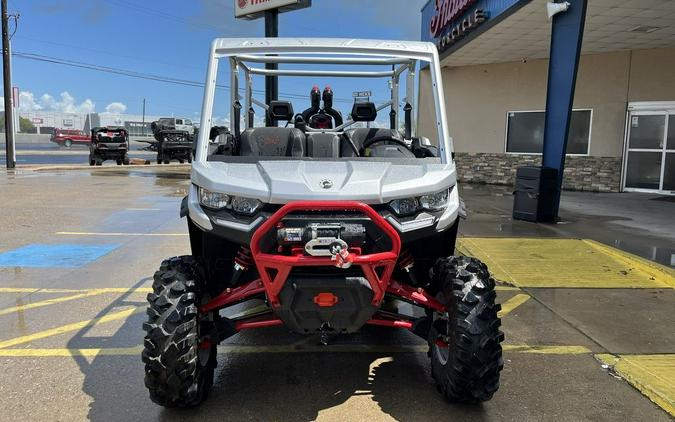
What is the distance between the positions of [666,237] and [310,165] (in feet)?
25.7

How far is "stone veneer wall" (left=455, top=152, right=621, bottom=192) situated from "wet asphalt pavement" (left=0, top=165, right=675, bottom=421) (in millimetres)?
9206

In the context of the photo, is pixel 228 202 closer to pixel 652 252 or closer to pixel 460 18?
pixel 652 252

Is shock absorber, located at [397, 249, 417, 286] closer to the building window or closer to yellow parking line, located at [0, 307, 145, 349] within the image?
yellow parking line, located at [0, 307, 145, 349]

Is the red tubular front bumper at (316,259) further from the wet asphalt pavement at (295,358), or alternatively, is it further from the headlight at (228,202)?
the wet asphalt pavement at (295,358)

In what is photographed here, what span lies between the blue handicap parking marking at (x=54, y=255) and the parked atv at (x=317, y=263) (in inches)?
157

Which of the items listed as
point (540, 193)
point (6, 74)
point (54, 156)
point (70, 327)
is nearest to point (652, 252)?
point (540, 193)

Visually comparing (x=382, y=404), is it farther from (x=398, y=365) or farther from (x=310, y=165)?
(x=310, y=165)

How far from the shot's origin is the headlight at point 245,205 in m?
3.00

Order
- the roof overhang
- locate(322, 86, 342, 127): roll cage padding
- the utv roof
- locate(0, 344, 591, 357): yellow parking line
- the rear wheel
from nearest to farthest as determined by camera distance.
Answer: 1. the rear wheel
2. the utv roof
3. locate(0, 344, 591, 357): yellow parking line
4. locate(322, 86, 342, 127): roll cage padding
5. the roof overhang

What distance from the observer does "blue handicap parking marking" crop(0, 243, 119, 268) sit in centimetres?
684

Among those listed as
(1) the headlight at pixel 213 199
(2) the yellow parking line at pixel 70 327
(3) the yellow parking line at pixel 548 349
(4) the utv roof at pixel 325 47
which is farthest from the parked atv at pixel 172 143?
(1) the headlight at pixel 213 199

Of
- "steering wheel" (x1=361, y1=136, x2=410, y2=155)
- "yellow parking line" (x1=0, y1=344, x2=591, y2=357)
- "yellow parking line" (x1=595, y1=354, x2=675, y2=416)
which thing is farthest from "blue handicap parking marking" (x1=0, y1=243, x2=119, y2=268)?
"yellow parking line" (x1=595, y1=354, x2=675, y2=416)

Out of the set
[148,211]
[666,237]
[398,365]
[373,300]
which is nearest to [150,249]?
[148,211]

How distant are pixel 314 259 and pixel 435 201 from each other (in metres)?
0.85
